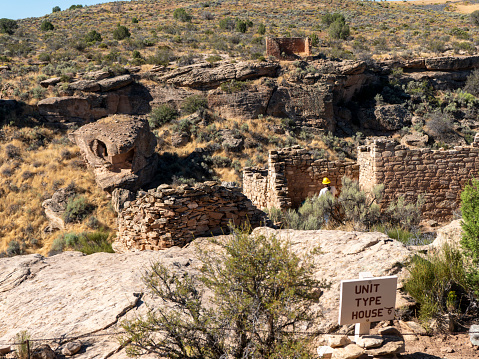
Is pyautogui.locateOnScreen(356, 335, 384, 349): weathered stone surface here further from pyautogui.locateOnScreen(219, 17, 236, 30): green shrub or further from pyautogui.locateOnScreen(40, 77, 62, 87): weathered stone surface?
pyautogui.locateOnScreen(219, 17, 236, 30): green shrub

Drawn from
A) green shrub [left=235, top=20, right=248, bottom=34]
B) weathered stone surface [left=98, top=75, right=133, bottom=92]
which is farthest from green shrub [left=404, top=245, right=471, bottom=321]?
green shrub [left=235, top=20, right=248, bottom=34]

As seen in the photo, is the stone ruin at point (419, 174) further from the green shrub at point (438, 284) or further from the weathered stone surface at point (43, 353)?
the weathered stone surface at point (43, 353)

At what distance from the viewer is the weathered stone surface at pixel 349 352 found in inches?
134

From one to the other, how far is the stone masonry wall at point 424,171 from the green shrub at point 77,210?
12.8m

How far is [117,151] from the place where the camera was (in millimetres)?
17906

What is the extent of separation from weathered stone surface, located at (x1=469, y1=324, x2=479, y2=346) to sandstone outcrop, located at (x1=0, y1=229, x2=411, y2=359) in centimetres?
102

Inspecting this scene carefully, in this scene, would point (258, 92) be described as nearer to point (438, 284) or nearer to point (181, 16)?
point (438, 284)

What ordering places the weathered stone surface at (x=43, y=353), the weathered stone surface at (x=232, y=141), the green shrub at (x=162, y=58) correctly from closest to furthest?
the weathered stone surface at (x=43, y=353) → the weathered stone surface at (x=232, y=141) → the green shrub at (x=162, y=58)

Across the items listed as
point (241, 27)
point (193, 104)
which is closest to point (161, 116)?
point (193, 104)

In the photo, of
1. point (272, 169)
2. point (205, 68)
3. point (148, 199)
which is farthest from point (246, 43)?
point (148, 199)

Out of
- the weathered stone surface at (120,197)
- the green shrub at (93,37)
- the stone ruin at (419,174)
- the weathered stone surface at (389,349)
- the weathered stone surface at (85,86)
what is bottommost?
the weathered stone surface at (120,197)

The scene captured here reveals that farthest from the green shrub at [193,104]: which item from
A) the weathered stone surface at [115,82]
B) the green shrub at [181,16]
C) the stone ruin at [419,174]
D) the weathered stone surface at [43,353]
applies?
the weathered stone surface at [43,353]

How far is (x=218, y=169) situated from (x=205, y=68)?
10126 mm

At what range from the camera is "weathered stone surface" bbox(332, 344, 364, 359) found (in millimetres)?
3414
